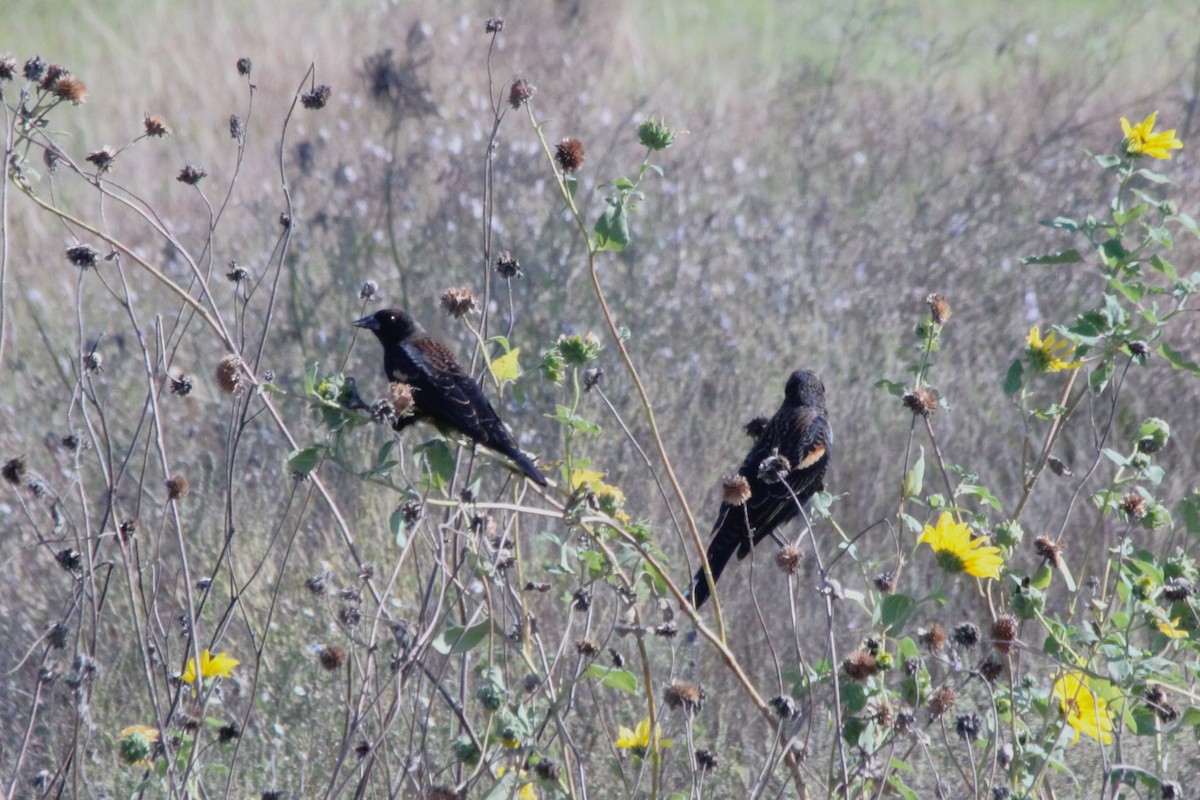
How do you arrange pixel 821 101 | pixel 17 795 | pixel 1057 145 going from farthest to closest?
pixel 821 101, pixel 1057 145, pixel 17 795

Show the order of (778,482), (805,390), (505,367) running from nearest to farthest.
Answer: (505,367) < (778,482) < (805,390)

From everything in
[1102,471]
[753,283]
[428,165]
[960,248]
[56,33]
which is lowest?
[1102,471]

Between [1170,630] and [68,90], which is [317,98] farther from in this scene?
[1170,630]

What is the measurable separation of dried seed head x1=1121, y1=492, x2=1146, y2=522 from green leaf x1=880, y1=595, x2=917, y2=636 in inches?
23.3

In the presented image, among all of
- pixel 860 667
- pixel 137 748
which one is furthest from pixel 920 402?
pixel 137 748

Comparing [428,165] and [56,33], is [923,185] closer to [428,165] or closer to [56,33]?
[428,165]

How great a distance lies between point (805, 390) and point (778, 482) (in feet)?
1.73

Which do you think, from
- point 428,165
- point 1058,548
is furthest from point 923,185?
point 1058,548

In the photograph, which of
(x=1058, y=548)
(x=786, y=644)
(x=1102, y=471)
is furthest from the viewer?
(x=1102, y=471)

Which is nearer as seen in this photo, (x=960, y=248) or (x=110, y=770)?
(x=110, y=770)

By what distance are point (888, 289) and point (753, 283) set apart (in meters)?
0.56

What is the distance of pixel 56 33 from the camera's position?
1226 cm

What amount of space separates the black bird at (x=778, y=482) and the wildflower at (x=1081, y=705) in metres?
0.72

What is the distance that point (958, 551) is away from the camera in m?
2.45
